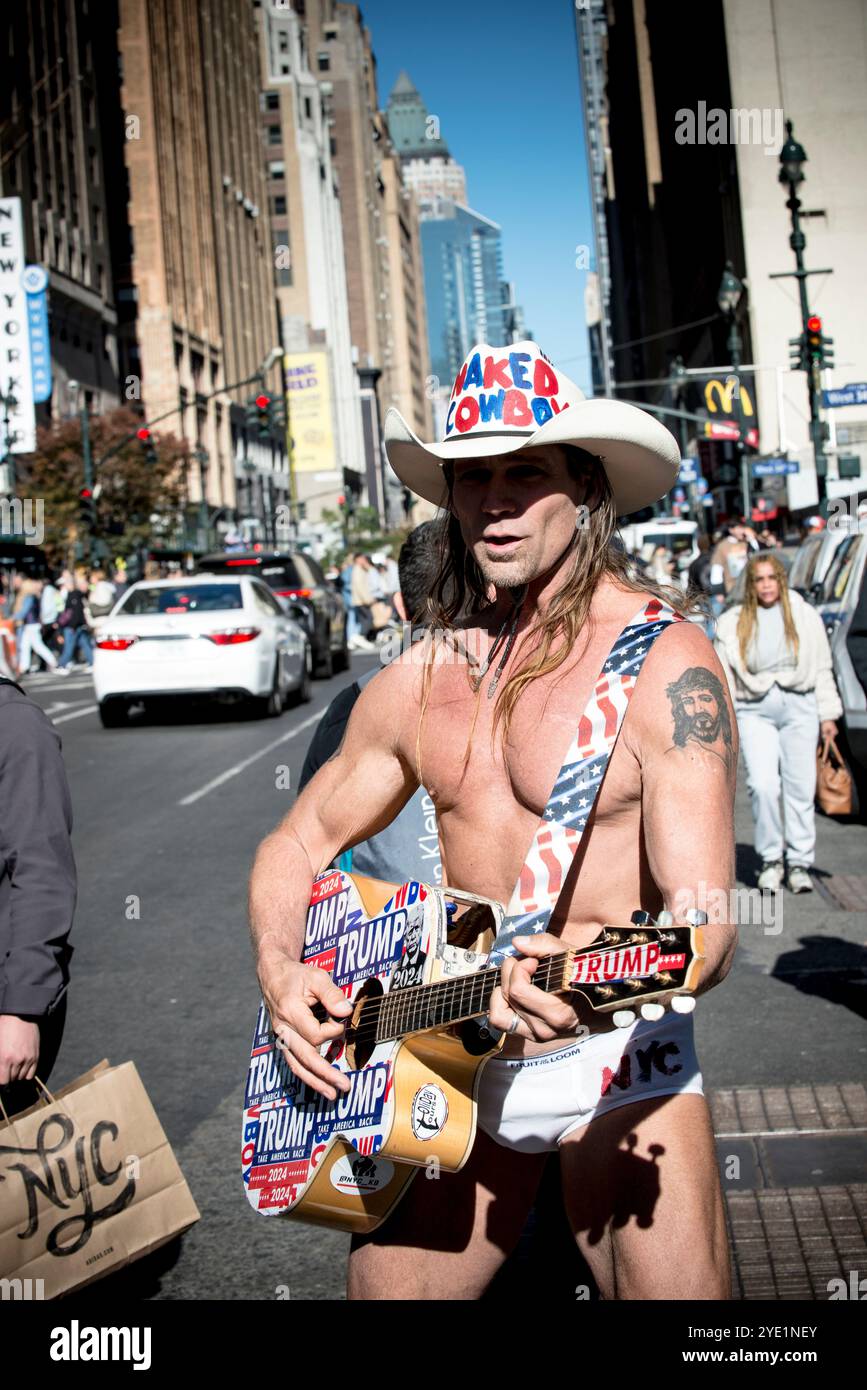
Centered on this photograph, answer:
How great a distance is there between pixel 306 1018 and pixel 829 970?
4973 millimetres

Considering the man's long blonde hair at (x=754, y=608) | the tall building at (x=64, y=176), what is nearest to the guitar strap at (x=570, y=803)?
the man's long blonde hair at (x=754, y=608)

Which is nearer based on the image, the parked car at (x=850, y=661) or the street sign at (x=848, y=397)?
the parked car at (x=850, y=661)

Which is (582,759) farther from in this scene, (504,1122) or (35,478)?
(35,478)

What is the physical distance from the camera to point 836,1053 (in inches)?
233

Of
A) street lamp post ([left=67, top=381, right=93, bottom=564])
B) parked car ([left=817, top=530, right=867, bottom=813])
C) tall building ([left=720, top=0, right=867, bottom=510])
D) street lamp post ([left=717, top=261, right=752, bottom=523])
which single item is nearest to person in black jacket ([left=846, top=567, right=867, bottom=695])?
parked car ([left=817, top=530, right=867, bottom=813])

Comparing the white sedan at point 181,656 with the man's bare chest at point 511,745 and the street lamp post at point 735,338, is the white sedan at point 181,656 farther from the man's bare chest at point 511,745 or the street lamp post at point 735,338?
the man's bare chest at point 511,745

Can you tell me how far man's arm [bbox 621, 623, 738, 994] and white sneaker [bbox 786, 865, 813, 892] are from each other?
6.33 m

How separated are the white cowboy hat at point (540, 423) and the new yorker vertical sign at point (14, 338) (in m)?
42.8

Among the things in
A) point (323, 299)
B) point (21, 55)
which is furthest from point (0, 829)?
point (323, 299)

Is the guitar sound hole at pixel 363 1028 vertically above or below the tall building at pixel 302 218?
below

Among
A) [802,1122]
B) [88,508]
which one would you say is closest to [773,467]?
[88,508]

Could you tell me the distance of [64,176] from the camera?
62.2 m

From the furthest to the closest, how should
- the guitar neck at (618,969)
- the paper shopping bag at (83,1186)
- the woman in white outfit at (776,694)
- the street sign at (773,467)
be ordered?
the street sign at (773,467) < the woman in white outfit at (776,694) < the paper shopping bag at (83,1186) < the guitar neck at (618,969)

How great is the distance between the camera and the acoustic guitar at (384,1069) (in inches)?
103
